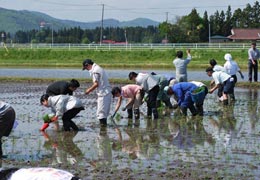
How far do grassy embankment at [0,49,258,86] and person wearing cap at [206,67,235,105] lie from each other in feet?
75.4

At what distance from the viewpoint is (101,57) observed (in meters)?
49.6

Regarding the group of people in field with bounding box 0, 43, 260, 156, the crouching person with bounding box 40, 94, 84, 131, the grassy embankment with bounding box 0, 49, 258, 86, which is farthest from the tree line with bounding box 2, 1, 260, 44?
the crouching person with bounding box 40, 94, 84, 131

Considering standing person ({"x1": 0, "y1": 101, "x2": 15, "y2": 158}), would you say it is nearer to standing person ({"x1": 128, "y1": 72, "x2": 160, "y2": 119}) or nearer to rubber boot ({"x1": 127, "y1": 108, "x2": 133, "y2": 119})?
standing person ({"x1": 128, "y1": 72, "x2": 160, "y2": 119})

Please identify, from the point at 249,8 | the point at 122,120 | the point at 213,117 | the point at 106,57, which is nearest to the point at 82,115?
the point at 122,120

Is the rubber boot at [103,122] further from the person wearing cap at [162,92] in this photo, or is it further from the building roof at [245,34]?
the building roof at [245,34]

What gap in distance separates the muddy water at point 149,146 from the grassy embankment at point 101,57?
1018 inches

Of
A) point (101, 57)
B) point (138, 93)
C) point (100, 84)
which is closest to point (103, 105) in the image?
point (100, 84)

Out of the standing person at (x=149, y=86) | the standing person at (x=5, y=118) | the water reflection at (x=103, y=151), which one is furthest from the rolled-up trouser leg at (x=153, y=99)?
the standing person at (x=5, y=118)

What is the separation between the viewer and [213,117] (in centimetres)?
1367

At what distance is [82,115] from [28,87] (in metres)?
8.69

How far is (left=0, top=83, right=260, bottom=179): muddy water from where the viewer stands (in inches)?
312

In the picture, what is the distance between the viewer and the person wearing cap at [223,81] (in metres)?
14.8

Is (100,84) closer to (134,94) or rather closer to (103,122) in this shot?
(103,122)

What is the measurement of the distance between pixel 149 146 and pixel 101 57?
4001 cm
